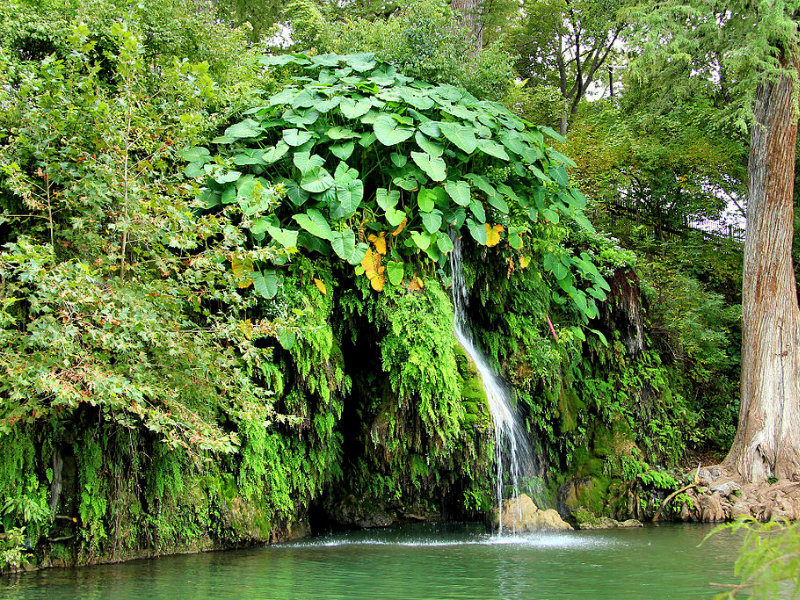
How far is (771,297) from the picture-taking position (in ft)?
32.7

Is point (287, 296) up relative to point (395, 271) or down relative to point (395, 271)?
down

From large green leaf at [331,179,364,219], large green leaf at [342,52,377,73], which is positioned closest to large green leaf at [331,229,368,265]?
large green leaf at [331,179,364,219]

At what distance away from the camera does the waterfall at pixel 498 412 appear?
7543 millimetres

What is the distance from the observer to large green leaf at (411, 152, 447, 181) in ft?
22.2

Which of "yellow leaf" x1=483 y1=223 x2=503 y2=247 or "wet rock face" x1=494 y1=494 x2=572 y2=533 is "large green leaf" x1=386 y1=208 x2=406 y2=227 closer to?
"yellow leaf" x1=483 y1=223 x2=503 y2=247

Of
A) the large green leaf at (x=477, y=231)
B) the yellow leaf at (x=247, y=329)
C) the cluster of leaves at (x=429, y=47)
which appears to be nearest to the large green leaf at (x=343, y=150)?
the large green leaf at (x=477, y=231)

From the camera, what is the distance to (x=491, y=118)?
7566 mm

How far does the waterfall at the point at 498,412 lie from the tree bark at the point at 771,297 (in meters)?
3.83

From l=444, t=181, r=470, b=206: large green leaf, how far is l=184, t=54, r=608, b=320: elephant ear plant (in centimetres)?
1

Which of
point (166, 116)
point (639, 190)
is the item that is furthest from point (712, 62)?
point (166, 116)

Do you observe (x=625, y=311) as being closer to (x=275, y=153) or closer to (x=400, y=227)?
(x=400, y=227)

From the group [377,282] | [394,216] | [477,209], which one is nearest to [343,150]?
[394,216]

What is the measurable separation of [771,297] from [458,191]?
5768mm

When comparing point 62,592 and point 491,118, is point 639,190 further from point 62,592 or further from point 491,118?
point 62,592
